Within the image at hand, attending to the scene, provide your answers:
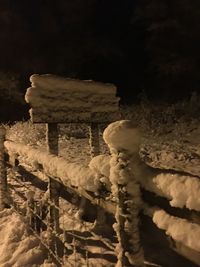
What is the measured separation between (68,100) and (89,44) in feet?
65.1

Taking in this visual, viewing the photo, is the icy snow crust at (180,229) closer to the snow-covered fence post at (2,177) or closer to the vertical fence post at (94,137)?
the vertical fence post at (94,137)

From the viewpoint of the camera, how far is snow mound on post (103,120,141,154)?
231cm

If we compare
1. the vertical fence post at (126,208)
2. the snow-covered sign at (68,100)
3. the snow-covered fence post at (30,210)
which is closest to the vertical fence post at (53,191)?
the snow-covered sign at (68,100)

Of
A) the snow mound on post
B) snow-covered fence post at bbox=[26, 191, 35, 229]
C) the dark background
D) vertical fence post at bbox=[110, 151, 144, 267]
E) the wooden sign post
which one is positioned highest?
the dark background

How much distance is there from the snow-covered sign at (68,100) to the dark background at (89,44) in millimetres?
15355

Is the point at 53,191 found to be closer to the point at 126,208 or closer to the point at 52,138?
the point at 52,138

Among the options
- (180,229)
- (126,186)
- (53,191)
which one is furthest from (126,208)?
(53,191)

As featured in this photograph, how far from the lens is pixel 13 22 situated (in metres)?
24.2

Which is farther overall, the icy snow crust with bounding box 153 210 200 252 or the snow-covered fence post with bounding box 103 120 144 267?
the snow-covered fence post with bounding box 103 120 144 267

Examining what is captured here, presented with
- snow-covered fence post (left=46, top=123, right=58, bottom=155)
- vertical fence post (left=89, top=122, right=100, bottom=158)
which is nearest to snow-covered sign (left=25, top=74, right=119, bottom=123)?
snow-covered fence post (left=46, top=123, right=58, bottom=155)

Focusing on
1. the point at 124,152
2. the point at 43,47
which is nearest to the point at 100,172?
the point at 124,152

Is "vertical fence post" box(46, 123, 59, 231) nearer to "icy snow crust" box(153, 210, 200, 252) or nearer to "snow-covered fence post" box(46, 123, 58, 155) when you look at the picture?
"snow-covered fence post" box(46, 123, 58, 155)

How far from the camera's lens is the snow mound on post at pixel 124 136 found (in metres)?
2.31

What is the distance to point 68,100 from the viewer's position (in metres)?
4.89
